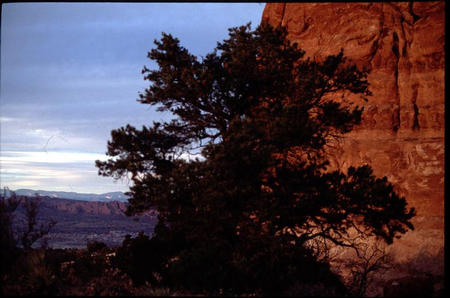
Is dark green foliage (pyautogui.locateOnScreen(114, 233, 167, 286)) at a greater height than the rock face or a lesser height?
lesser

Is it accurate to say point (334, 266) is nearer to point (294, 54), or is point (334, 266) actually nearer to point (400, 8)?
point (294, 54)

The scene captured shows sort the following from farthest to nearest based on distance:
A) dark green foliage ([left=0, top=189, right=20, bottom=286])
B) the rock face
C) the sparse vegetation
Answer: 1. the rock face
2. dark green foliage ([left=0, top=189, right=20, bottom=286])
3. the sparse vegetation

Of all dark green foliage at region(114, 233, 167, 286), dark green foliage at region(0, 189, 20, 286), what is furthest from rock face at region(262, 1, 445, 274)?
dark green foliage at region(0, 189, 20, 286)

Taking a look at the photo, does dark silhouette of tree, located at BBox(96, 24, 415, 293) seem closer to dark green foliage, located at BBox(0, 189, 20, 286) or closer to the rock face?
dark green foliage, located at BBox(0, 189, 20, 286)

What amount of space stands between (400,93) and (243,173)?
715 inches

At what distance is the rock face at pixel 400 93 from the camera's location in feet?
72.1

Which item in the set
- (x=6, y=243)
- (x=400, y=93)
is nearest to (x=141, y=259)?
(x=6, y=243)

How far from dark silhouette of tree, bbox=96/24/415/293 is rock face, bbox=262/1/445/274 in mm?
11519

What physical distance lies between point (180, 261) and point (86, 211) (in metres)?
100

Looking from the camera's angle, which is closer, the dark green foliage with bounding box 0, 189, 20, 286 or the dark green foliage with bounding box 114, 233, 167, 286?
the dark green foliage with bounding box 0, 189, 20, 286

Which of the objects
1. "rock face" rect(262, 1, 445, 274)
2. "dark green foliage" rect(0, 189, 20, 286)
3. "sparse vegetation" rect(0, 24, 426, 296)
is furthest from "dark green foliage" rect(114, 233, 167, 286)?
"rock face" rect(262, 1, 445, 274)

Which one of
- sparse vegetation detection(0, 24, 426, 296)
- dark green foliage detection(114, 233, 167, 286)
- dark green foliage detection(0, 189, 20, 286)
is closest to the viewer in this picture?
sparse vegetation detection(0, 24, 426, 296)

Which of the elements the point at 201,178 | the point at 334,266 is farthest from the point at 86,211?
the point at 201,178

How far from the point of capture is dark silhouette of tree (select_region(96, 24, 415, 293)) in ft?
36.5
